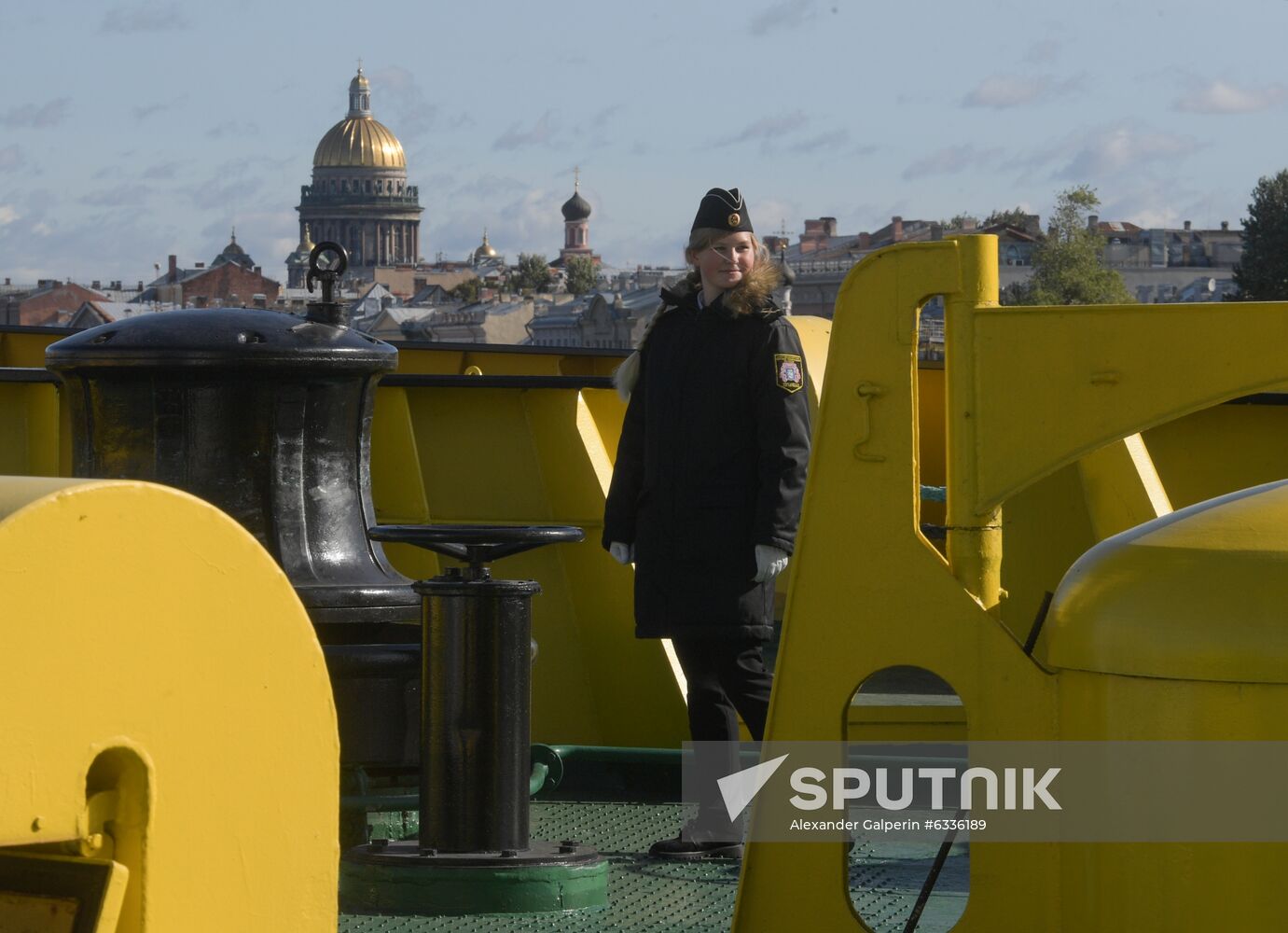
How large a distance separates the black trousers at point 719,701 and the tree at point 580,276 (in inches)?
5849

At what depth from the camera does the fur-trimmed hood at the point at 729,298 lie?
4.47 metres

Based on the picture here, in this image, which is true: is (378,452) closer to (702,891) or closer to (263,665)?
(702,891)

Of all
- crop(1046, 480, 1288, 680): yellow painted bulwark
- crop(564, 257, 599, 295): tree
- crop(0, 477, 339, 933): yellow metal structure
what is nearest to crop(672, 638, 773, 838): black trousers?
crop(1046, 480, 1288, 680): yellow painted bulwark

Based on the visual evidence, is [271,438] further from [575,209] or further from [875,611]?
[575,209]

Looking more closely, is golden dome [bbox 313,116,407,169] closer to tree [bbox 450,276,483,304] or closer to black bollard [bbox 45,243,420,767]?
tree [bbox 450,276,483,304]

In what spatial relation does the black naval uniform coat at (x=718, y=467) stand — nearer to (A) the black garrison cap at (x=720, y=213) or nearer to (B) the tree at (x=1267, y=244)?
(A) the black garrison cap at (x=720, y=213)

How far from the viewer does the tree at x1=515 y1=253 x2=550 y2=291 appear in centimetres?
15900

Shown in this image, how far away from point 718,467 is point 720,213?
52 centimetres

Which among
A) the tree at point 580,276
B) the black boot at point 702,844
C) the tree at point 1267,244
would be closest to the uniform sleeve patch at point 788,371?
the black boot at point 702,844

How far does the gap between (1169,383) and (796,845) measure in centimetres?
89

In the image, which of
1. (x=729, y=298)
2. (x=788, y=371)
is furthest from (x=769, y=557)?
(x=729, y=298)

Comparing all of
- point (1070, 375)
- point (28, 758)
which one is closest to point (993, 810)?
point (1070, 375)

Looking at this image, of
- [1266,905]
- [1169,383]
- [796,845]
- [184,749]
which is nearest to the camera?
[184,749]

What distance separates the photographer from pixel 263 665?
2.03 m
